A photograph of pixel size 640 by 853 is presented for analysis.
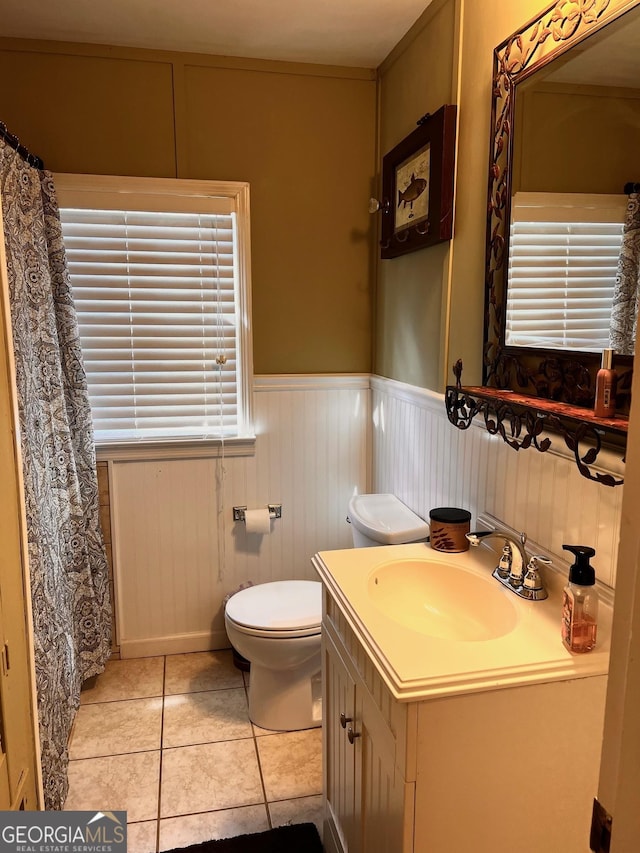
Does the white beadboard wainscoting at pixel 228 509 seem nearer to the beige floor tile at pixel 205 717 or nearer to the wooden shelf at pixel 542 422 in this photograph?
the beige floor tile at pixel 205 717

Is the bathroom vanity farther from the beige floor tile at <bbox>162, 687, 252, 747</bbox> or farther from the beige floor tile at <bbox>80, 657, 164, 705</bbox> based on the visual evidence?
the beige floor tile at <bbox>80, 657, 164, 705</bbox>

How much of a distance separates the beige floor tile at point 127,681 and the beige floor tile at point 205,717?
0.13m

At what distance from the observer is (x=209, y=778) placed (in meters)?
2.13

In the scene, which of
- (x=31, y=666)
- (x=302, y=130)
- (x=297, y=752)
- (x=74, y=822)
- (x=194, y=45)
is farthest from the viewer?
(x=302, y=130)

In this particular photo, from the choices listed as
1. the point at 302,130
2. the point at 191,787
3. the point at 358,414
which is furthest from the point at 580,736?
the point at 302,130

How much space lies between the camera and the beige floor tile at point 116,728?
2277 millimetres

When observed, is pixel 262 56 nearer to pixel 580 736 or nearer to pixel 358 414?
pixel 358 414

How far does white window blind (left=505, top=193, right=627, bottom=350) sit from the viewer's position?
129 cm

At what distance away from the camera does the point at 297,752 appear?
7.42 feet

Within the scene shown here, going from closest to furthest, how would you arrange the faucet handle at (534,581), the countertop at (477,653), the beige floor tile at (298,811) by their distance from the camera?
the countertop at (477,653) → the faucet handle at (534,581) → the beige floor tile at (298,811)

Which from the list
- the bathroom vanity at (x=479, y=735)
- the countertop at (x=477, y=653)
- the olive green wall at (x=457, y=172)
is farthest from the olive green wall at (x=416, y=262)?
the bathroom vanity at (x=479, y=735)

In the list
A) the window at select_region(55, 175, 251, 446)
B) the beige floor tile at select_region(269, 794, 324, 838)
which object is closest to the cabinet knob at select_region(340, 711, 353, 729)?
the beige floor tile at select_region(269, 794, 324, 838)

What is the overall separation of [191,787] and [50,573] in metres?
0.87

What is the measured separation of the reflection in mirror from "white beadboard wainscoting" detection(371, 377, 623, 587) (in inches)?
12.4
